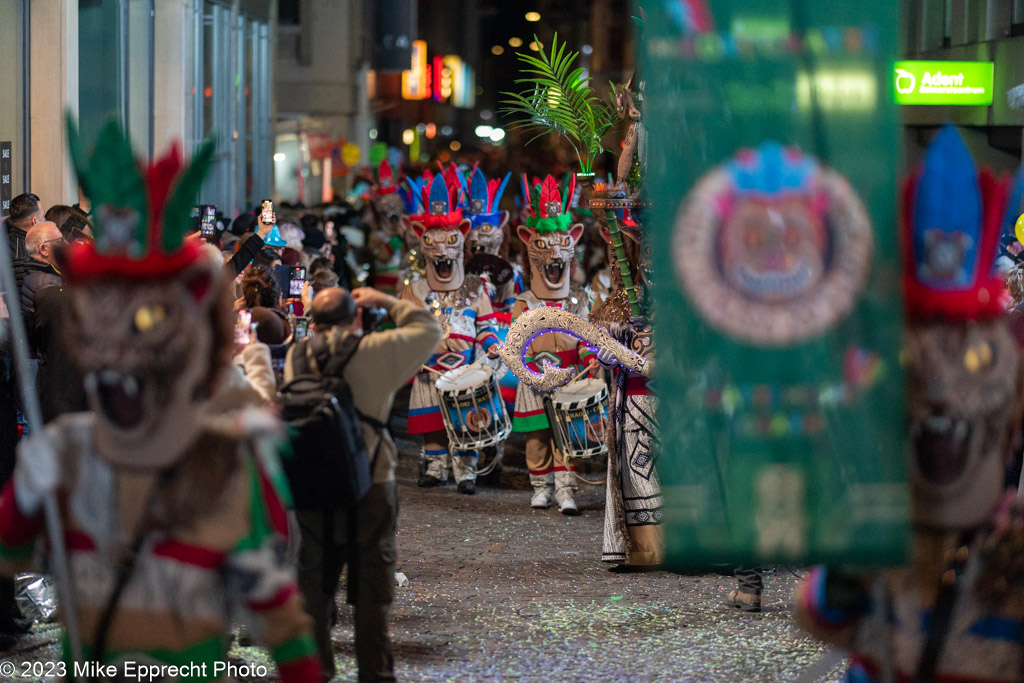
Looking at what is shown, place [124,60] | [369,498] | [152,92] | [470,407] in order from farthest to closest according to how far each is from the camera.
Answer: [152,92]
[124,60]
[470,407]
[369,498]

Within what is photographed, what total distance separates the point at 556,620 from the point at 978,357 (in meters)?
3.76

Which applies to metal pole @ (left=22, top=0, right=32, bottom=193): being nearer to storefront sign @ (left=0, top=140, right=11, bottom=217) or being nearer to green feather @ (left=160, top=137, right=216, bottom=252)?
storefront sign @ (left=0, top=140, right=11, bottom=217)

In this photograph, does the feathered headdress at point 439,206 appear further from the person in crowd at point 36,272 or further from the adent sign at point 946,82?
the adent sign at point 946,82

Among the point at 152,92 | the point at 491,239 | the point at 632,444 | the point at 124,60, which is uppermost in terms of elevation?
the point at 124,60

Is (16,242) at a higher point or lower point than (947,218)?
lower

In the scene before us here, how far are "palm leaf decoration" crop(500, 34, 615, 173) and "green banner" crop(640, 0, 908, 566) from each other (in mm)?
4234

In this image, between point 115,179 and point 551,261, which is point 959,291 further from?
point 551,261

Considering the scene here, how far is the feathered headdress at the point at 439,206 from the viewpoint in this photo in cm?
1012

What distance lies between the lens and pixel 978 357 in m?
3.49

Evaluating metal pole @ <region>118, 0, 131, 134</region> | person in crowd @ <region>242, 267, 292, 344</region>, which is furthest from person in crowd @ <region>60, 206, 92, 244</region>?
metal pole @ <region>118, 0, 131, 134</region>

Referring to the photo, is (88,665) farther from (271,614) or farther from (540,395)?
(540,395)

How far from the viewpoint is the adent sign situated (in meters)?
17.2

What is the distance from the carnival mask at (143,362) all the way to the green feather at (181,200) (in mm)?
101

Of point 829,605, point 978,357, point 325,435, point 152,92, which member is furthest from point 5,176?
point 978,357
